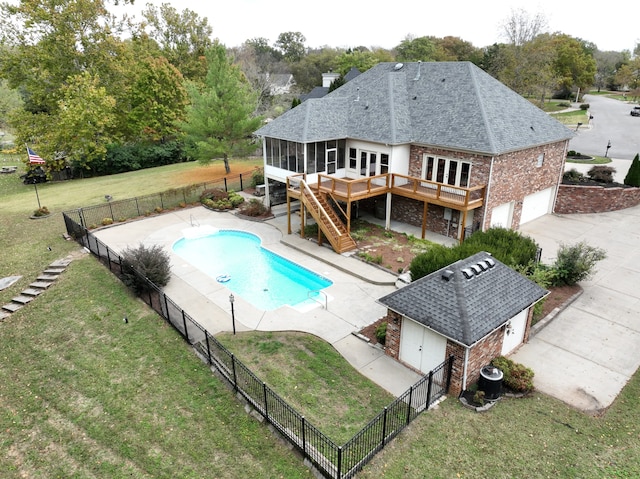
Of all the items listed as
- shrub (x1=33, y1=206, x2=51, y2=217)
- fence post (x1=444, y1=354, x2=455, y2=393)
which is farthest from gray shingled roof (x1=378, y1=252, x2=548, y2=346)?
shrub (x1=33, y1=206, x2=51, y2=217)

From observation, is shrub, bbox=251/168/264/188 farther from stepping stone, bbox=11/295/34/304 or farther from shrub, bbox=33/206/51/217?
stepping stone, bbox=11/295/34/304

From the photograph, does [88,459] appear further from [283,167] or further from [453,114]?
[453,114]

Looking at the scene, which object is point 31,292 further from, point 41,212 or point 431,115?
point 431,115

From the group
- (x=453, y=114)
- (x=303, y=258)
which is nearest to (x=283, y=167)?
(x=303, y=258)

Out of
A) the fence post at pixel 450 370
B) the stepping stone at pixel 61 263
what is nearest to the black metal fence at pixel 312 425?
the fence post at pixel 450 370

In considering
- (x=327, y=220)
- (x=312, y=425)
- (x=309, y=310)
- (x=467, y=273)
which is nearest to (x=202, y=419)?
(x=312, y=425)

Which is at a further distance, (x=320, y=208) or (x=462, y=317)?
(x=320, y=208)

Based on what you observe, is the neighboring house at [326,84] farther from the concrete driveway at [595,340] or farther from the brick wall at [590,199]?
the concrete driveway at [595,340]
